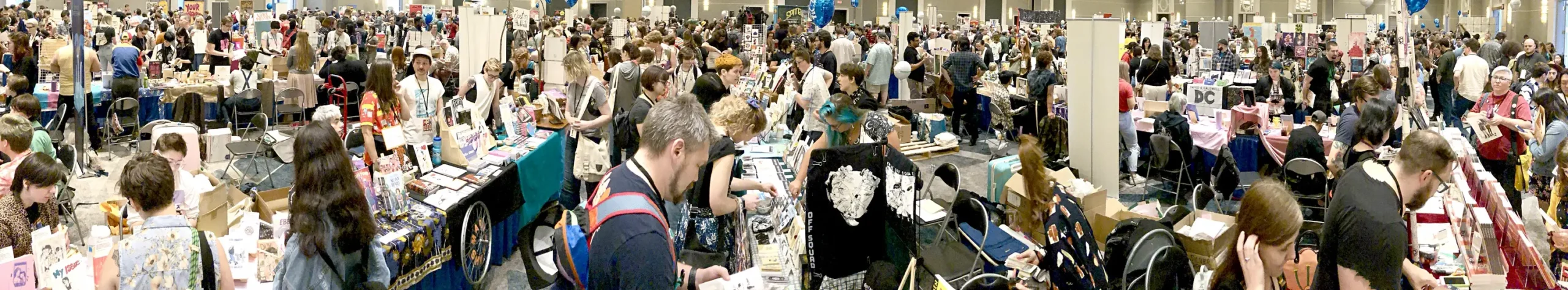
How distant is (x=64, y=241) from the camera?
11.0 ft

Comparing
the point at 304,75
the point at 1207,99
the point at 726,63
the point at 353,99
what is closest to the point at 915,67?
the point at 1207,99

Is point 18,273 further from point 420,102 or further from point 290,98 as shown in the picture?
point 290,98

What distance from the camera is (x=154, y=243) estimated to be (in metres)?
3.13

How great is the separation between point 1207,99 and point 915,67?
11.7ft

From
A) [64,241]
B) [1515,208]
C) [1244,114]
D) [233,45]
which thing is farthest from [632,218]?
[233,45]

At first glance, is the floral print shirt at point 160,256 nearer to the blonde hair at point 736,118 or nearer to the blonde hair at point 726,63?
the blonde hair at point 736,118

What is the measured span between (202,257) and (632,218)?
1769 mm

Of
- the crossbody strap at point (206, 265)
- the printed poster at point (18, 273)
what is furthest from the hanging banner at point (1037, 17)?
the printed poster at point (18, 273)

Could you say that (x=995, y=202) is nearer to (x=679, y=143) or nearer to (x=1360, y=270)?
(x=1360, y=270)

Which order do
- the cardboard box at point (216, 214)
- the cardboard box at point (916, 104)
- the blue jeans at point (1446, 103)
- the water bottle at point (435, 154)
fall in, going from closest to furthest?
the cardboard box at point (216, 214) < the water bottle at point (435, 154) < the cardboard box at point (916, 104) < the blue jeans at point (1446, 103)

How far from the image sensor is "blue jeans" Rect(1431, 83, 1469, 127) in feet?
36.1

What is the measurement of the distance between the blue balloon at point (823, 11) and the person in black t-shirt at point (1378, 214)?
1516 centimetres

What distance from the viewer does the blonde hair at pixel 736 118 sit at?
3.58 metres

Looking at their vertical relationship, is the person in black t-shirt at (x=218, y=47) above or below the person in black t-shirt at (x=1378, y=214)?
above
